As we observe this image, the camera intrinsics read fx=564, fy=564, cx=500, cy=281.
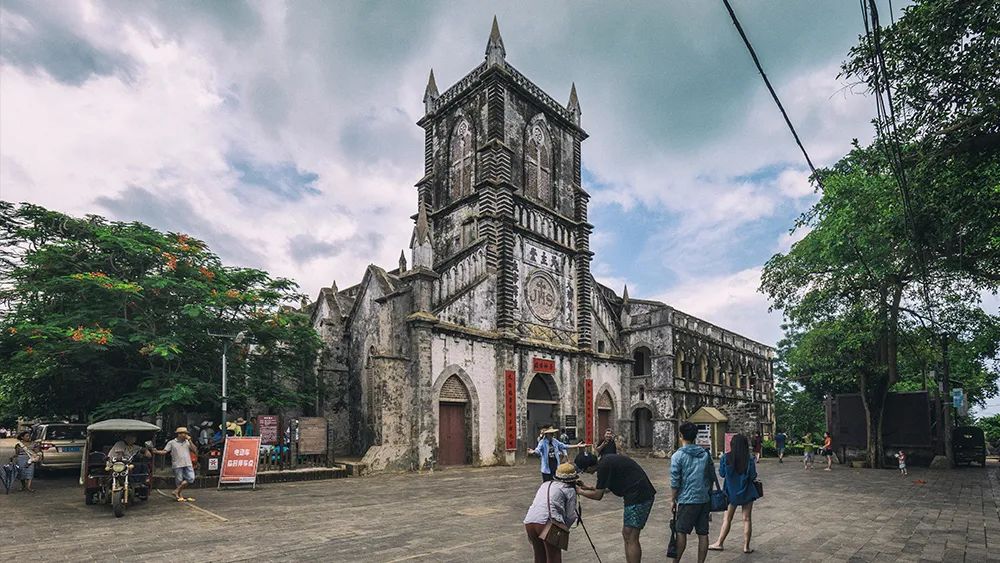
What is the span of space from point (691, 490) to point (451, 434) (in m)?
16.1

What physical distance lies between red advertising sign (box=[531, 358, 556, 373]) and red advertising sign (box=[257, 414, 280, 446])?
11.1 m

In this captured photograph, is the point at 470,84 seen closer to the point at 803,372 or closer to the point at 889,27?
the point at 889,27

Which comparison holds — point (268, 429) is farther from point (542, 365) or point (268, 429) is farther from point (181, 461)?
point (542, 365)

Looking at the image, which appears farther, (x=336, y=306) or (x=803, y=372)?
(x=803, y=372)

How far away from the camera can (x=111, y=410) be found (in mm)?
15102

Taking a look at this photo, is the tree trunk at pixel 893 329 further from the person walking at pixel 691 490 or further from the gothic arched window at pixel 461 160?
the gothic arched window at pixel 461 160

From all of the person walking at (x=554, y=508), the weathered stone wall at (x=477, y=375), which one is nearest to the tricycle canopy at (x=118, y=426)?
the person walking at (x=554, y=508)

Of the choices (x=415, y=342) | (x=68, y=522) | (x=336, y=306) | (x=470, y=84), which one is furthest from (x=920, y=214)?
(x=336, y=306)

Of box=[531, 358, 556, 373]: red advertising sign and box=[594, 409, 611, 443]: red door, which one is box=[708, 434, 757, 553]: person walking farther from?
box=[594, 409, 611, 443]: red door

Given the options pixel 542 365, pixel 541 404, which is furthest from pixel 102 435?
pixel 541 404

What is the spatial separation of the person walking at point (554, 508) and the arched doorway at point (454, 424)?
16.0 m

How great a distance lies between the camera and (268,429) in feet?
56.0

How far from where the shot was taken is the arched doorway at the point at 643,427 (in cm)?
3030

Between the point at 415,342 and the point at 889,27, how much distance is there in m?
15.8
